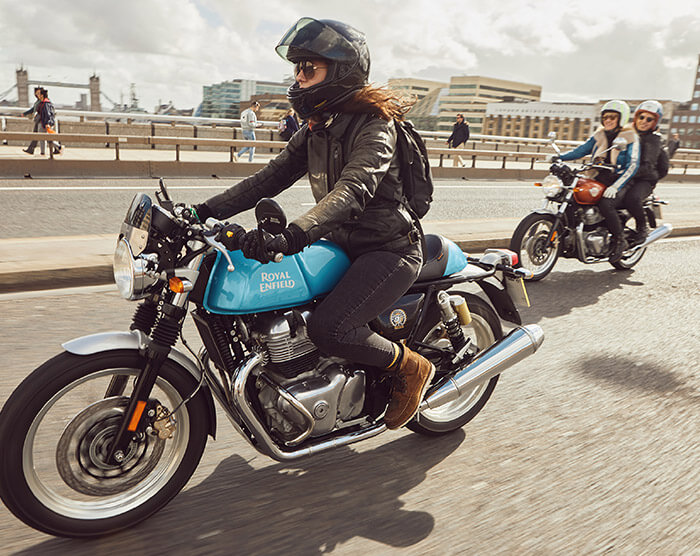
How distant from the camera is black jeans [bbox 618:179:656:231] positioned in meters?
7.94

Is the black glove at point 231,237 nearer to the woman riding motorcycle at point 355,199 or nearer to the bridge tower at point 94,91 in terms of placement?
the woman riding motorcycle at point 355,199

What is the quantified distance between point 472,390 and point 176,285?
1.72 m

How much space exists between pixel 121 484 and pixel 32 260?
431 centimetres

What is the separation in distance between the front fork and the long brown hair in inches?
37.1

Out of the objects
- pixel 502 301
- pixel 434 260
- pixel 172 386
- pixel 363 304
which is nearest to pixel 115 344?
pixel 172 386

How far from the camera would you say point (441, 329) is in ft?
11.2

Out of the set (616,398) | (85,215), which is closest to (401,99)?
(616,398)

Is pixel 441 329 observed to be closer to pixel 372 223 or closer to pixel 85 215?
pixel 372 223

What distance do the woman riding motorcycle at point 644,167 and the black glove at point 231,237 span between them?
6832 millimetres

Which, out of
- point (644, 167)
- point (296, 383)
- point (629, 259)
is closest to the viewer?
point (296, 383)

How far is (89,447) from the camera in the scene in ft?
8.19

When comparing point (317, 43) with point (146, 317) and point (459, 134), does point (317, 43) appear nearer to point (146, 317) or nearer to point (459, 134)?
point (146, 317)

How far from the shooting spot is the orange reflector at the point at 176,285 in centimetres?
→ 242

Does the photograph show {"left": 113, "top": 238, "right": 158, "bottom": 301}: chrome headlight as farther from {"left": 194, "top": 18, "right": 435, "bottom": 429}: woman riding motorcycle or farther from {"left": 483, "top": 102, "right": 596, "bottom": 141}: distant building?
{"left": 483, "top": 102, "right": 596, "bottom": 141}: distant building
